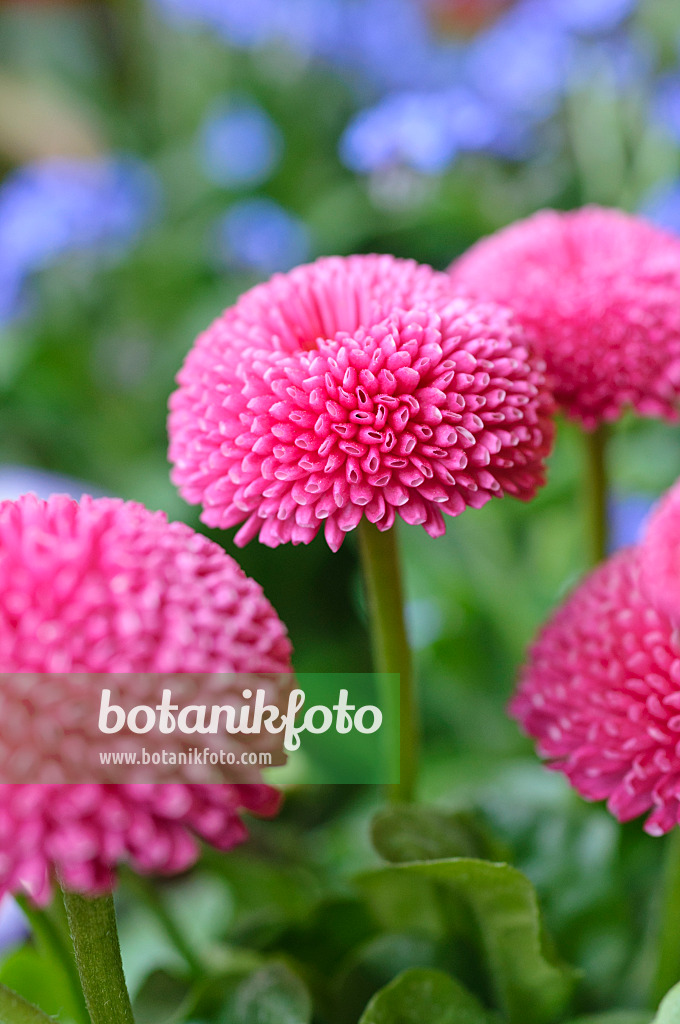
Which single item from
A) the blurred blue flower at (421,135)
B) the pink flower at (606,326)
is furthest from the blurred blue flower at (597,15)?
the pink flower at (606,326)

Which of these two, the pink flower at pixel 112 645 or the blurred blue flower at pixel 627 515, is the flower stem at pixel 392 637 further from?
the blurred blue flower at pixel 627 515

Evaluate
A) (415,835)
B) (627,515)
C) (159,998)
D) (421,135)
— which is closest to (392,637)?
(415,835)

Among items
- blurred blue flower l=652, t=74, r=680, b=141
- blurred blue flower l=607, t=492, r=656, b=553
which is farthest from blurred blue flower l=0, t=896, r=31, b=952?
blurred blue flower l=652, t=74, r=680, b=141

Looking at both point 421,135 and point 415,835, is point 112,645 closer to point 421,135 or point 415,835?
point 415,835

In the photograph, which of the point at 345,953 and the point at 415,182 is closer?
the point at 345,953

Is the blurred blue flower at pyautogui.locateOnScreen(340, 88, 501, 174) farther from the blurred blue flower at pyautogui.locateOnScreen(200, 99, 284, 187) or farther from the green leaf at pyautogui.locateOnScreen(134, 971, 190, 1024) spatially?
the green leaf at pyautogui.locateOnScreen(134, 971, 190, 1024)

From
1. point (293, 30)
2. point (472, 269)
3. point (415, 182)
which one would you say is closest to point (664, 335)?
point (472, 269)

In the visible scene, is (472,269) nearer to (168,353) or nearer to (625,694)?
(625,694)
